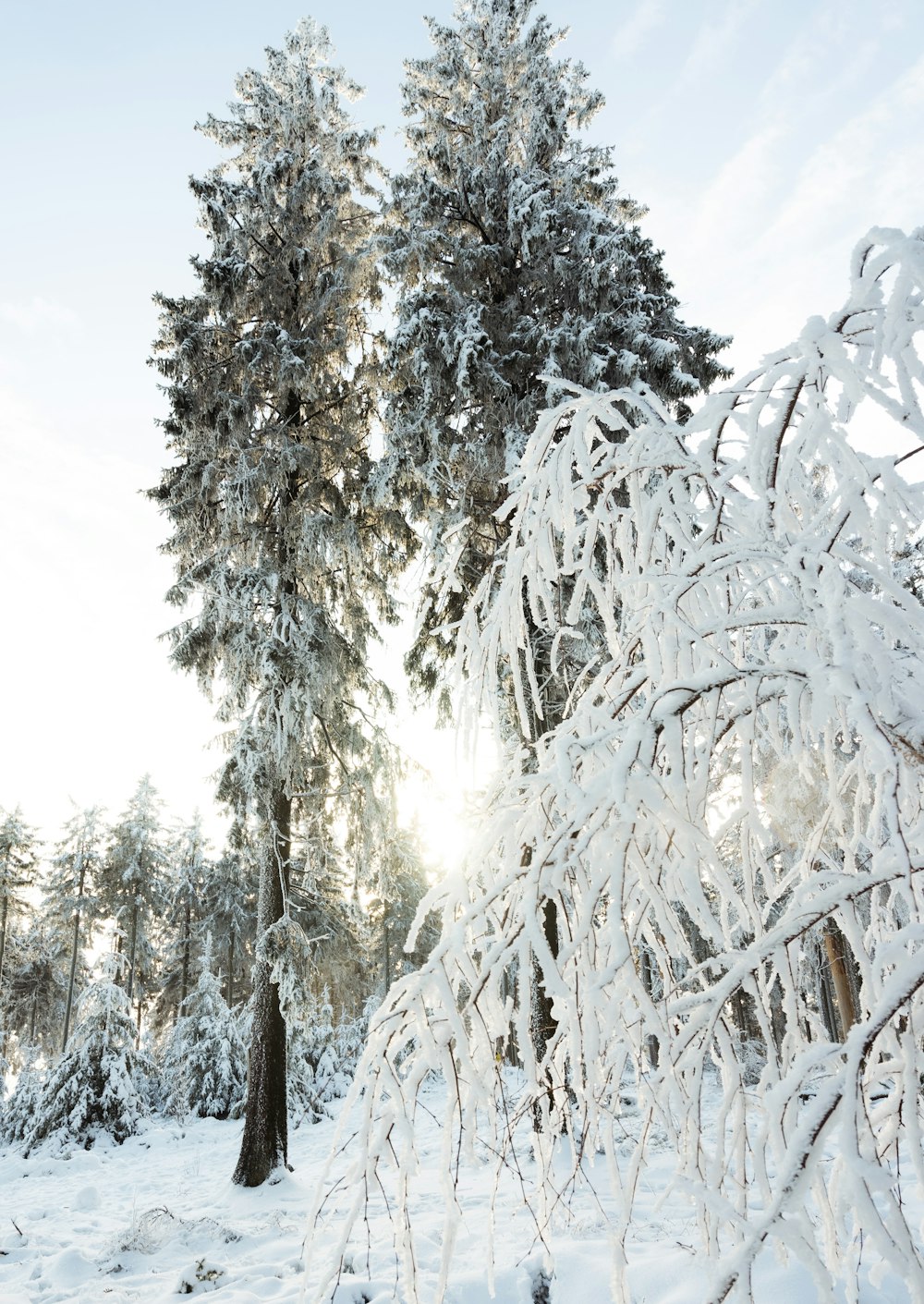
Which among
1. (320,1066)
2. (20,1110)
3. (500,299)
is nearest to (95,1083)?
(20,1110)

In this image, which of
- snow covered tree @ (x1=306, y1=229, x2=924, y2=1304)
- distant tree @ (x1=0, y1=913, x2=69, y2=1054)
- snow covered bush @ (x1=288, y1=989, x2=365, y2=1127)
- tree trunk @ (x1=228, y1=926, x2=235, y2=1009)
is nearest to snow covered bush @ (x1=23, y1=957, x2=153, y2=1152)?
snow covered bush @ (x1=288, y1=989, x2=365, y2=1127)

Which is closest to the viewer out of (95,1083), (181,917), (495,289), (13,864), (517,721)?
(517,721)

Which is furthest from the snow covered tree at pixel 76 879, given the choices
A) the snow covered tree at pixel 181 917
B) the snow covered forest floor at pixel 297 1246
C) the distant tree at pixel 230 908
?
the snow covered forest floor at pixel 297 1246

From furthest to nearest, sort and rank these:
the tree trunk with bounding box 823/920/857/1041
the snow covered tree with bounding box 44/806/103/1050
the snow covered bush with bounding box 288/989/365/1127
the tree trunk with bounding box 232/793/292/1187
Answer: the snow covered tree with bounding box 44/806/103/1050
the snow covered bush with bounding box 288/989/365/1127
the tree trunk with bounding box 823/920/857/1041
the tree trunk with bounding box 232/793/292/1187

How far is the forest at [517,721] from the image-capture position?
105 centimetres

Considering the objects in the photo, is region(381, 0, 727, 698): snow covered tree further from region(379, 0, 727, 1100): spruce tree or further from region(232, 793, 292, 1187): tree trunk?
region(232, 793, 292, 1187): tree trunk

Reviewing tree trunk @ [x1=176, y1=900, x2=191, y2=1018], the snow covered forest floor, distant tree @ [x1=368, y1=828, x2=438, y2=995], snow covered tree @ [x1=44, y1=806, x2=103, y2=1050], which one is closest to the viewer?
the snow covered forest floor

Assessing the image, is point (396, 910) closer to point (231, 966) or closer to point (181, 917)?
point (231, 966)

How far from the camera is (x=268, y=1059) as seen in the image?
24.7ft

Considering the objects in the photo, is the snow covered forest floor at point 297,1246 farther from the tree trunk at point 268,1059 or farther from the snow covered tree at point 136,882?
the snow covered tree at point 136,882

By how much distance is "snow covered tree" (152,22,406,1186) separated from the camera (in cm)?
812

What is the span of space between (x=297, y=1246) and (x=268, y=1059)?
2.96 metres

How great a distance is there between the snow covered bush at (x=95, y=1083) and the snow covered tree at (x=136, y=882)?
28.9 ft

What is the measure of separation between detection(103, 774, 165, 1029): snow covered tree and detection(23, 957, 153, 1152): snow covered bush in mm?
8814
